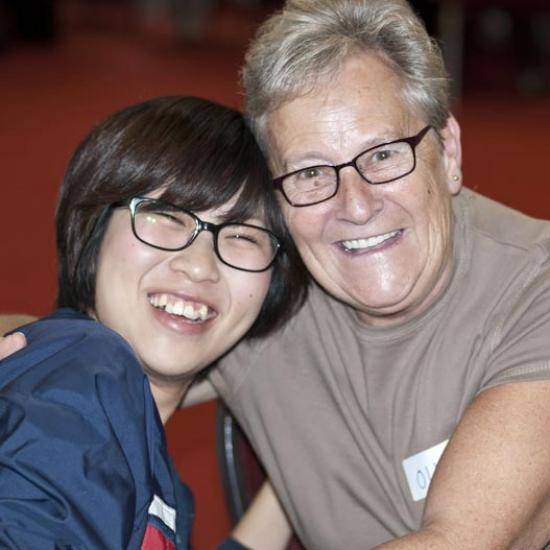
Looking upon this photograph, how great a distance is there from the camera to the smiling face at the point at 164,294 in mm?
2209

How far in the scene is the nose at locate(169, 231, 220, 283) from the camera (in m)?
2.21

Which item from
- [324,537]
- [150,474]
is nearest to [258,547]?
[324,537]

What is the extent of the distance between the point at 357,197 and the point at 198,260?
1.07 ft

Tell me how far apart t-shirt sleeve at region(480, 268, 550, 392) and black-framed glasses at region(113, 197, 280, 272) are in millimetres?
514

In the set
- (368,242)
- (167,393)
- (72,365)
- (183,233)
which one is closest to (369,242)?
(368,242)

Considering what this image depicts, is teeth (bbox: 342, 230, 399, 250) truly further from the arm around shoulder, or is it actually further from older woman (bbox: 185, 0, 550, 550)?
the arm around shoulder

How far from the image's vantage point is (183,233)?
2.22m

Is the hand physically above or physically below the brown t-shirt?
above

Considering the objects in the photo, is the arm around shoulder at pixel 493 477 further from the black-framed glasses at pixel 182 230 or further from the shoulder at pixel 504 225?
the black-framed glasses at pixel 182 230

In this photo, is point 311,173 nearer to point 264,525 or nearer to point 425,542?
point 425,542

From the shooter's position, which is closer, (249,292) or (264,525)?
(249,292)

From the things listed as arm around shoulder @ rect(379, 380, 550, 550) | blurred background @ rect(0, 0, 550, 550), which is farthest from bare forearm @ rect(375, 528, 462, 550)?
blurred background @ rect(0, 0, 550, 550)

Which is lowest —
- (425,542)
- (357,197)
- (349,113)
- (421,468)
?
(421,468)

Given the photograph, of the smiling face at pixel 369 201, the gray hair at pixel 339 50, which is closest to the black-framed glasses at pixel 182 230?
the smiling face at pixel 369 201
